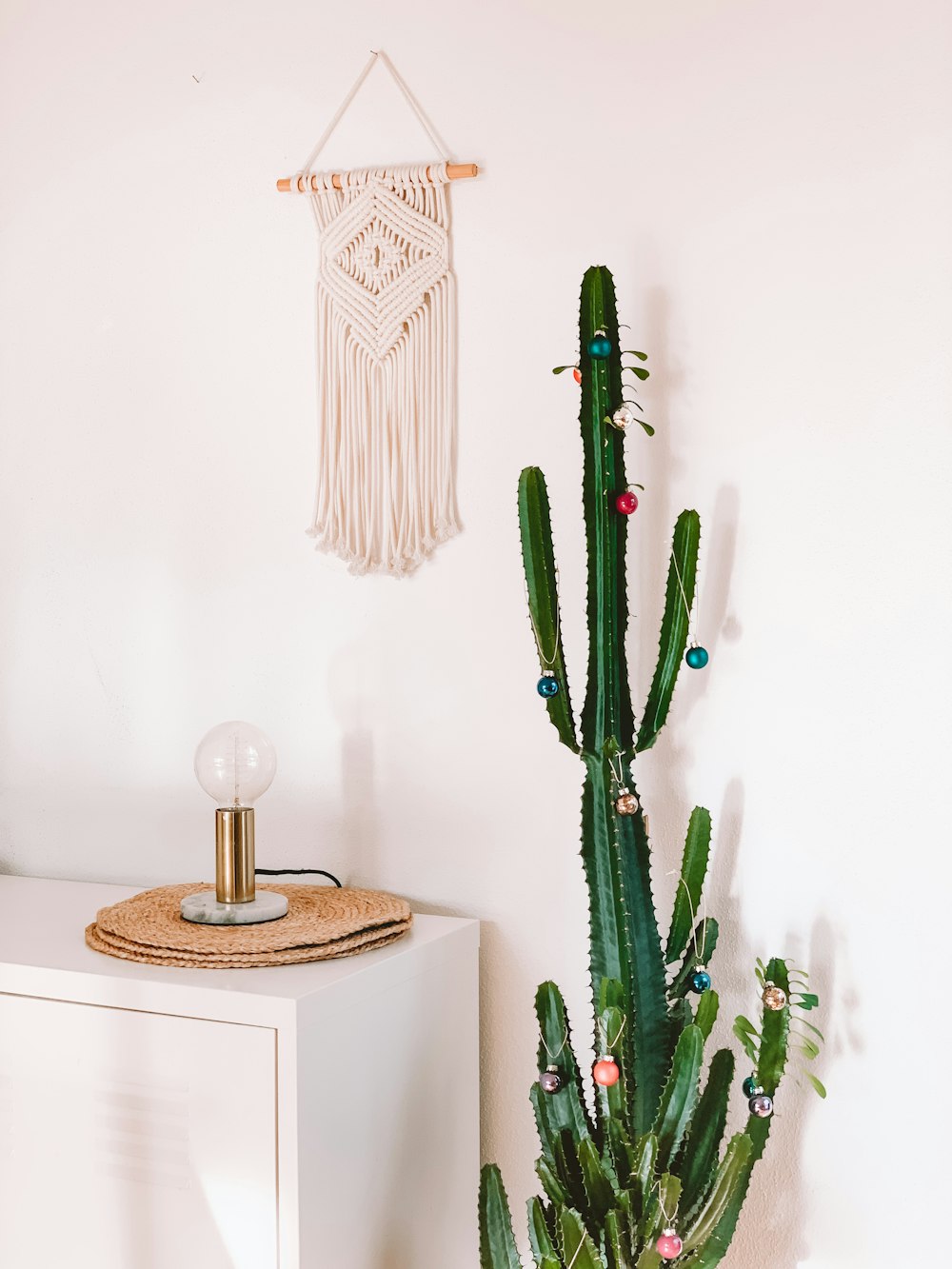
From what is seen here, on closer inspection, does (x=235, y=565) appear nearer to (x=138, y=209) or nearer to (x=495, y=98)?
(x=138, y=209)

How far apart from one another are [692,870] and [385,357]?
0.74 metres

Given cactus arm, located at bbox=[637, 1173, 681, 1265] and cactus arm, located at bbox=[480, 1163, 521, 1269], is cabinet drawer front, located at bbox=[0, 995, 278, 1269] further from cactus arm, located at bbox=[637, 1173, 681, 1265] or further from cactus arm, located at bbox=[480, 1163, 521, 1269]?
cactus arm, located at bbox=[637, 1173, 681, 1265]

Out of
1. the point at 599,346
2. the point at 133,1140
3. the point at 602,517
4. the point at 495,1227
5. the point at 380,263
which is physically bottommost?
the point at 495,1227

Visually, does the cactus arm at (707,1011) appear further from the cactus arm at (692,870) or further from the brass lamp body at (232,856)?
the brass lamp body at (232,856)

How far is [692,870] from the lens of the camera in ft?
4.37

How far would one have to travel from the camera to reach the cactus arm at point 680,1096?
1.20 metres

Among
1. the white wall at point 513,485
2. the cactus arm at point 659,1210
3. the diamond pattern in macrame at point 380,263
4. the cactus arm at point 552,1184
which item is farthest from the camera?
the diamond pattern in macrame at point 380,263

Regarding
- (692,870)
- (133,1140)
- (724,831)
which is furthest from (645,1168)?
(133,1140)

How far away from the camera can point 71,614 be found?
1.84 metres

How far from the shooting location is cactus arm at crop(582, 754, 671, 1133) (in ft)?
4.15

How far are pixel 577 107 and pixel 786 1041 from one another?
1.07 meters

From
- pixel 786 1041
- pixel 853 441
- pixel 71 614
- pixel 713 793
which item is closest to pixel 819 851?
pixel 713 793

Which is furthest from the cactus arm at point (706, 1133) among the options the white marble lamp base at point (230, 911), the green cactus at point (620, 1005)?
the white marble lamp base at point (230, 911)

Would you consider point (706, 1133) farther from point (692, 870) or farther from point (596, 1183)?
point (692, 870)
